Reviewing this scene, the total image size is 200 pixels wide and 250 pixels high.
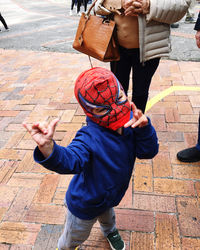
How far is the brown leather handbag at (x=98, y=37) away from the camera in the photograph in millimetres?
2018

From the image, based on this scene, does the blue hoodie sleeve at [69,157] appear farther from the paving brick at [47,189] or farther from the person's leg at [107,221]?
the paving brick at [47,189]

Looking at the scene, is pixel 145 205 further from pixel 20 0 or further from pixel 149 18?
pixel 20 0

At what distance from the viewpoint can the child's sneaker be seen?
66.9 inches

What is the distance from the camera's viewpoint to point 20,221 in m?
1.98

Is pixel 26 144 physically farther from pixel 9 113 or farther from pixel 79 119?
pixel 9 113

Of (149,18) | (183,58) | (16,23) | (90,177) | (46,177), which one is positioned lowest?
(16,23)

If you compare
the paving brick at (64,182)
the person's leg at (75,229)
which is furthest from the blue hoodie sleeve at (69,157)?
the paving brick at (64,182)

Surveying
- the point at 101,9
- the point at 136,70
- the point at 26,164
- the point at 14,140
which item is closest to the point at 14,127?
the point at 14,140

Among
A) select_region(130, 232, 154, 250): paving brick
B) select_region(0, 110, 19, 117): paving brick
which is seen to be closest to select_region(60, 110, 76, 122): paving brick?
select_region(0, 110, 19, 117): paving brick

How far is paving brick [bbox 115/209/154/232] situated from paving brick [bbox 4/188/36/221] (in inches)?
29.7

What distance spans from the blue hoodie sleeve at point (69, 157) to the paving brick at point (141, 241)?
91 centimetres

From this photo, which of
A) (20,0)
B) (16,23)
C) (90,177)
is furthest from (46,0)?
(90,177)

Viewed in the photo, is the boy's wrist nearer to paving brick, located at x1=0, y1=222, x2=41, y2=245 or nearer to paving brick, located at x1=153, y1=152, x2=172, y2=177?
paving brick, located at x1=0, y1=222, x2=41, y2=245

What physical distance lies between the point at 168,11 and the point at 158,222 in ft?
5.16
